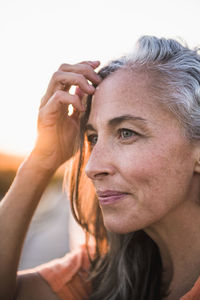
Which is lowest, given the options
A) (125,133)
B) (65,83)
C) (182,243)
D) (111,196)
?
(182,243)

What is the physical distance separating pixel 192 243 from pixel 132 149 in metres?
0.81

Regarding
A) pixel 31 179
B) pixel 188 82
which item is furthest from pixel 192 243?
pixel 31 179

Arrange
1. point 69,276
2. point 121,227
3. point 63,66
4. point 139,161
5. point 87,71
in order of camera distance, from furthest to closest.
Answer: point 69,276
point 63,66
point 87,71
point 121,227
point 139,161

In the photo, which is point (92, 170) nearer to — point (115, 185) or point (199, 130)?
point (115, 185)

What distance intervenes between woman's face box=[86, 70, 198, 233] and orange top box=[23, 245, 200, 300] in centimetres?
80

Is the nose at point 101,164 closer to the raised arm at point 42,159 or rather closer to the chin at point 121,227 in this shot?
the chin at point 121,227

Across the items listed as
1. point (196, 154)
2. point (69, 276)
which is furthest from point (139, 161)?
point (69, 276)

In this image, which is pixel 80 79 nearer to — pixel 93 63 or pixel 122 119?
pixel 93 63

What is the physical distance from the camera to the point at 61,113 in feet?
8.65

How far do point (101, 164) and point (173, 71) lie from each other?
814 mm

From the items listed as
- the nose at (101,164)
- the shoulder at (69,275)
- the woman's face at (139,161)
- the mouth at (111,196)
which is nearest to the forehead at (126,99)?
the woman's face at (139,161)

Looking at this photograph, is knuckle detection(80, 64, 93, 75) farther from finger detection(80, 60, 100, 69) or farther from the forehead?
the forehead

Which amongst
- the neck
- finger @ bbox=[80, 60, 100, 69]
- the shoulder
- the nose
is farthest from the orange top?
finger @ bbox=[80, 60, 100, 69]

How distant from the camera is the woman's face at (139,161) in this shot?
194 cm
